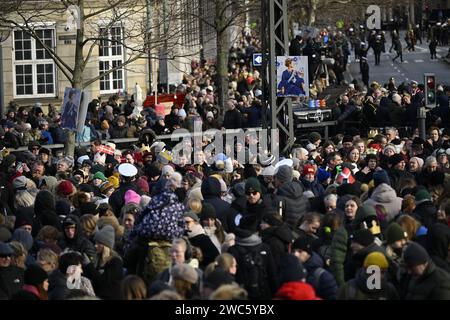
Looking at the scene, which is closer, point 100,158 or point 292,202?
point 292,202

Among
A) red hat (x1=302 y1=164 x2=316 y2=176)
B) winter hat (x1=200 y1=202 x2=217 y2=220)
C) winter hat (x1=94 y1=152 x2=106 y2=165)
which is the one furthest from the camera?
winter hat (x1=94 y1=152 x2=106 y2=165)

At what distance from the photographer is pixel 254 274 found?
11.2m

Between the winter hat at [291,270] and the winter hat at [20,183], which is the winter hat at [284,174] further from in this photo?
the winter hat at [291,270]

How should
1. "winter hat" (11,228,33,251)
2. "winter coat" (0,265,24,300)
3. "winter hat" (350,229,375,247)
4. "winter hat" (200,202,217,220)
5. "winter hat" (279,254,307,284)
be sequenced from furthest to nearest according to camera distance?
"winter hat" (200,202,217,220) < "winter hat" (11,228,33,251) < "winter hat" (350,229,375,247) < "winter coat" (0,265,24,300) < "winter hat" (279,254,307,284)

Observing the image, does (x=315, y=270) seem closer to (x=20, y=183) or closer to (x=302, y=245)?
(x=302, y=245)

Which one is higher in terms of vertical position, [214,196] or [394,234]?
[214,196]

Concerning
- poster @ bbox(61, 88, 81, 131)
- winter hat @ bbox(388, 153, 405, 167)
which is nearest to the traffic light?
winter hat @ bbox(388, 153, 405, 167)

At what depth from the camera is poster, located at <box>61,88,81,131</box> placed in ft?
75.6

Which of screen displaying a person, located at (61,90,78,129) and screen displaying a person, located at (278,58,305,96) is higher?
screen displaying a person, located at (278,58,305,96)

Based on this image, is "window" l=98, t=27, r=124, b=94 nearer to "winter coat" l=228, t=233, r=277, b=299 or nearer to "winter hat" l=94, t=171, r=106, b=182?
"winter hat" l=94, t=171, r=106, b=182

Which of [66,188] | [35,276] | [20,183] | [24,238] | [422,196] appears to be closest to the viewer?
[35,276]

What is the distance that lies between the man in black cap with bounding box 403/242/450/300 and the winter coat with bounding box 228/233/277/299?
121 cm

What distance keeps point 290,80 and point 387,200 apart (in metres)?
8.38

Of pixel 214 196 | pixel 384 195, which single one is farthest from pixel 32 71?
pixel 384 195
